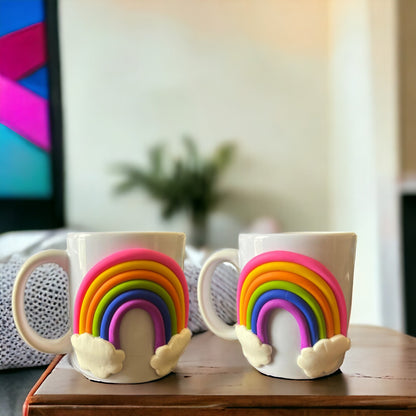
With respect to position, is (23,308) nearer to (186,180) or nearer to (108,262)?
(108,262)

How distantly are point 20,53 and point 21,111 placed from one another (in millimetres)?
343

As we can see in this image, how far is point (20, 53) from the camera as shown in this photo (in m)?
2.77

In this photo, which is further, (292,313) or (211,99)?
(211,99)

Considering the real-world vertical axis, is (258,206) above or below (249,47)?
below

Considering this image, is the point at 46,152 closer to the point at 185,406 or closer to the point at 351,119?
the point at 351,119

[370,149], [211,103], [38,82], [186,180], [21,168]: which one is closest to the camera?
[370,149]

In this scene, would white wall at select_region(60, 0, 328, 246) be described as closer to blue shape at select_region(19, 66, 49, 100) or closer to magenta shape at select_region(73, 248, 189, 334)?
blue shape at select_region(19, 66, 49, 100)

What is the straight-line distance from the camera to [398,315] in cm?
A: 203

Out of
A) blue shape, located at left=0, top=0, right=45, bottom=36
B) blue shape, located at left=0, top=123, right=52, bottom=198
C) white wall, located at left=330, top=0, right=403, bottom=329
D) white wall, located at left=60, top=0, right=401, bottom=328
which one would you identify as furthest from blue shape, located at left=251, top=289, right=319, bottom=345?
white wall, located at left=60, top=0, right=401, bottom=328

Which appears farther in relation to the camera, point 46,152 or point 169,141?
point 169,141

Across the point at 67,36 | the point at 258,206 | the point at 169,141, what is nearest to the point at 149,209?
the point at 169,141

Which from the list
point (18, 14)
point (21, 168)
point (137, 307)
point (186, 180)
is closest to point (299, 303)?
point (137, 307)

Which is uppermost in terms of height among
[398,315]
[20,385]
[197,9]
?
[197,9]

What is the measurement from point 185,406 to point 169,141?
3.29 metres
